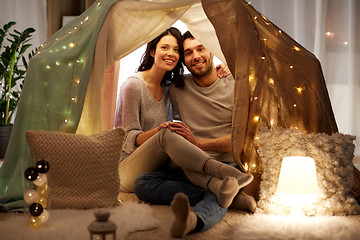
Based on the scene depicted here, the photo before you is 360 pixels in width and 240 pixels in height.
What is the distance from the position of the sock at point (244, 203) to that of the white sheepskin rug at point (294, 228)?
57mm

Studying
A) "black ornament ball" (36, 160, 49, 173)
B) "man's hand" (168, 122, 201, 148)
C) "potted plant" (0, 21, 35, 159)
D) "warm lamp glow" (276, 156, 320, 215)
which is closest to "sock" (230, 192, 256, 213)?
"warm lamp glow" (276, 156, 320, 215)

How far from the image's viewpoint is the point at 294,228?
1993mm

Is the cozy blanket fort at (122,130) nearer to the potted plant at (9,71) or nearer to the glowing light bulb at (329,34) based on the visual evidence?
the potted plant at (9,71)

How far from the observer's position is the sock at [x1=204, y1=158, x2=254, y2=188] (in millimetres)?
2072

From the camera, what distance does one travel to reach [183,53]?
9.32 feet

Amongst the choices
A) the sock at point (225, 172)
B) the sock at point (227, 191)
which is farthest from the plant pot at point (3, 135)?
the sock at point (227, 191)

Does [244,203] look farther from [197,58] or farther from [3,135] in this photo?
[3,135]

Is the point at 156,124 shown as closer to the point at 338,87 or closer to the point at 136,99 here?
the point at 136,99

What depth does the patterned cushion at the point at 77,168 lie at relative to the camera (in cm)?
216

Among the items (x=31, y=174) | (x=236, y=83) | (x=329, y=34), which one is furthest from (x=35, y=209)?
(x=329, y=34)

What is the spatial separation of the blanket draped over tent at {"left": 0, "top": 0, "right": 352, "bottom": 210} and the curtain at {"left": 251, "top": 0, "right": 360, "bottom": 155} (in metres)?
1.69

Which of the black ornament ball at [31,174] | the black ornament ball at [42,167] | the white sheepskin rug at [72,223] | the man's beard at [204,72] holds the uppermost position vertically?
the man's beard at [204,72]

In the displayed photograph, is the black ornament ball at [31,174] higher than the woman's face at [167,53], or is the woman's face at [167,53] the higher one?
the woman's face at [167,53]

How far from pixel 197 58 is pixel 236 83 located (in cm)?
41
